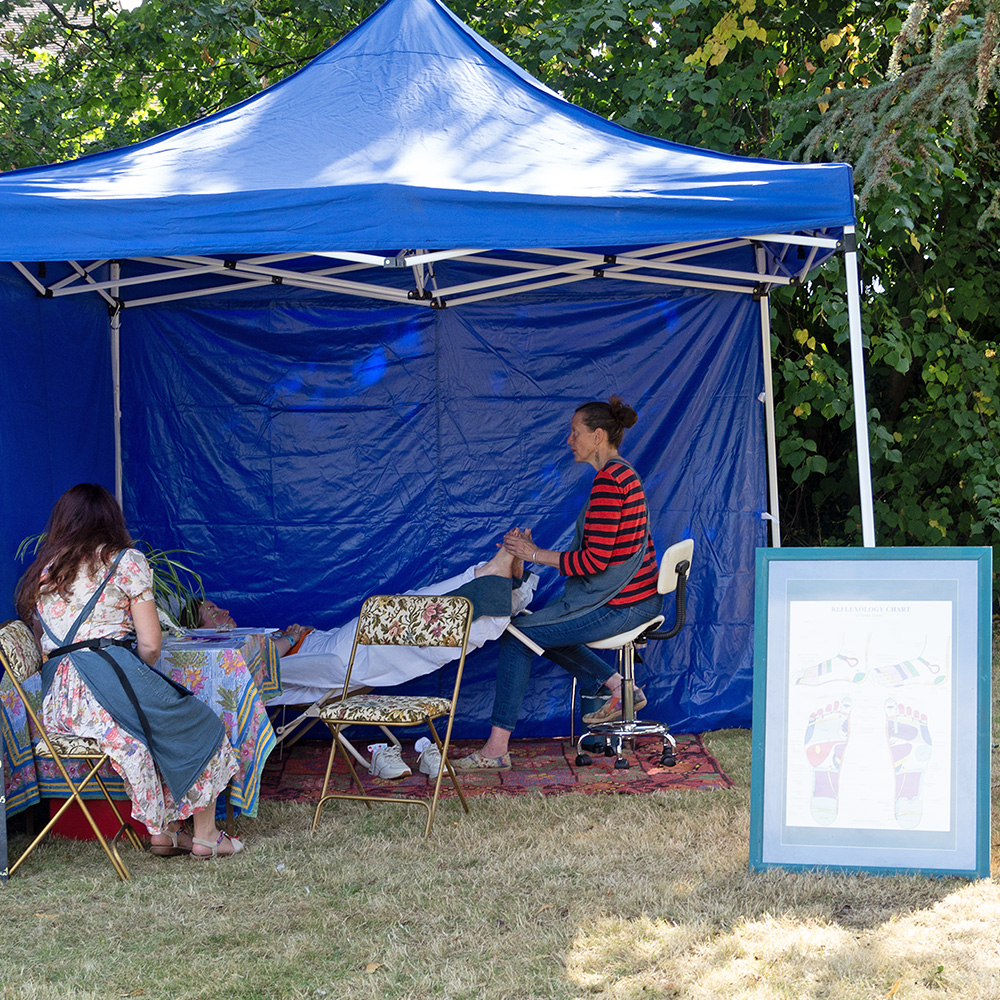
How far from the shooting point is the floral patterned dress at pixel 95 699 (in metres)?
3.30

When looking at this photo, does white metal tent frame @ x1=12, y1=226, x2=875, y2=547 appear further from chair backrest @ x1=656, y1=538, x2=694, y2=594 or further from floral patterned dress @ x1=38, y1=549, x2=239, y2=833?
floral patterned dress @ x1=38, y1=549, x2=239, y2=833

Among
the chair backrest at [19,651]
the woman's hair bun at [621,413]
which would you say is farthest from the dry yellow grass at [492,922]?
the woman's hair bun at [621,413]

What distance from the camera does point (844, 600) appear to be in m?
3.12

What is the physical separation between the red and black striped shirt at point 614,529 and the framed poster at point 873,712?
1.30m

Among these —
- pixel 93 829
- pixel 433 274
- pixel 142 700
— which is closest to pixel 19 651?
pixel 142 700

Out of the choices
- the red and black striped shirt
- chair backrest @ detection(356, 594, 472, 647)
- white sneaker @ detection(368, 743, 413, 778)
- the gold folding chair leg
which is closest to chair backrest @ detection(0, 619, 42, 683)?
the gold folding chair leg

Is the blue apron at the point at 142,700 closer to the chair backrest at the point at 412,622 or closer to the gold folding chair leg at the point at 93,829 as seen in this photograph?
the gold folding chair leg at the point at 93,829

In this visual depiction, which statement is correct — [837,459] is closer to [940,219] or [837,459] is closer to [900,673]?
[940,219]

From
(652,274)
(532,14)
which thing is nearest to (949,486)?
(652,274)

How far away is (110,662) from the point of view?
3299 millimetres

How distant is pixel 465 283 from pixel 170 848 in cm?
279

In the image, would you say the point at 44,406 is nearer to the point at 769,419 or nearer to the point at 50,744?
the point at 50,744

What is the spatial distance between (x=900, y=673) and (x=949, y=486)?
457 centimetres

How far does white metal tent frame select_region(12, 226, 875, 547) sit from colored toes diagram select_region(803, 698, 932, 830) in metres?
1.96
